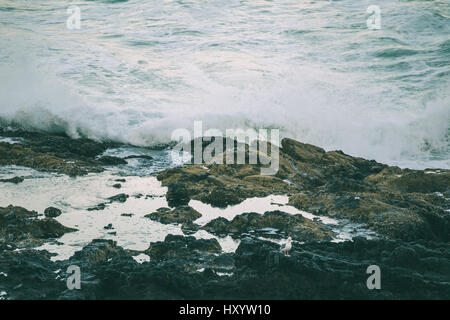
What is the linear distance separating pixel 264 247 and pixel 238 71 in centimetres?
1250

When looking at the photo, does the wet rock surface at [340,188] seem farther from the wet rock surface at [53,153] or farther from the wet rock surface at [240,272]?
the wet rock surface at [53,153]

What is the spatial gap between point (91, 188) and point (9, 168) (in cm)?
189

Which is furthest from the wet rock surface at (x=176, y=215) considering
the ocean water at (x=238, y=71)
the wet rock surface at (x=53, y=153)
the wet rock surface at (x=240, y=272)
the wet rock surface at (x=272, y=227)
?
the ocean water at (x=238, y=71)

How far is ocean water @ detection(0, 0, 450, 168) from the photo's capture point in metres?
13.4

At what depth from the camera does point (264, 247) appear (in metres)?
5.83

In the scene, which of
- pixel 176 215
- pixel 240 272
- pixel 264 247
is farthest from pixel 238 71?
pixel 240 272

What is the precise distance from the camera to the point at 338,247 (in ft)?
20.1

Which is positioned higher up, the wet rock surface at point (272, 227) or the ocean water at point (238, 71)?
the ocean water at point (238, 71)

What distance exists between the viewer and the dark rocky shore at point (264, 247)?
16.9 feet

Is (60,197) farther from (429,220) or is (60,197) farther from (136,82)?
(136,82)

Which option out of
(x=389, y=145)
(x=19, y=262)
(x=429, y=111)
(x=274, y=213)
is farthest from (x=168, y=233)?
(x=429, y=111)

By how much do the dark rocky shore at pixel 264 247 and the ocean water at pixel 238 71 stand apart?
3585mm

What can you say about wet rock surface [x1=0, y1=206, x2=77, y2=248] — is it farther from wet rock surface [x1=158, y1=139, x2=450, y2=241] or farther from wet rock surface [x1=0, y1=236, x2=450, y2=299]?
wet rock surface [x1=158, y1=139, x2=450, y2=241]

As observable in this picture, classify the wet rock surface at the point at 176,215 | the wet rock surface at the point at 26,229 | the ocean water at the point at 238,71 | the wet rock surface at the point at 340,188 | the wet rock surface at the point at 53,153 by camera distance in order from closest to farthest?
1. the wet rock surface at the point at 26,229
2. the wet rock surface at the point at 340,188
3. the wet rock surface at the point at 176,215
4. the wet rock surface at the point at 53,153
5. the ocean water at the point at 238,71
